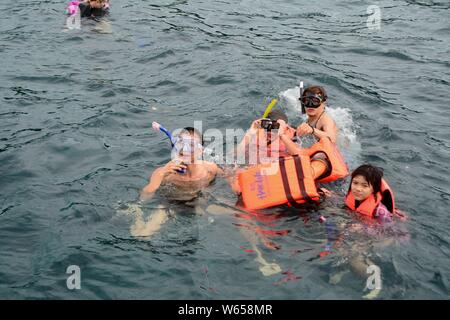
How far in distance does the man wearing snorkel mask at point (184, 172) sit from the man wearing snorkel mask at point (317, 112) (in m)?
1.42

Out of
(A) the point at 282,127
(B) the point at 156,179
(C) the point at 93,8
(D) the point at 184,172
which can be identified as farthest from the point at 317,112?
(C) the point at 93,8

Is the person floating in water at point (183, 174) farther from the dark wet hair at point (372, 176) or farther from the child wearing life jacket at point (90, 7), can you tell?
the child wearing life jacket at point (90, 7)

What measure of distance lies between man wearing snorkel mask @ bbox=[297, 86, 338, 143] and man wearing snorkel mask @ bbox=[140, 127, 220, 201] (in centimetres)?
142

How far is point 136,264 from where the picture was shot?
18.2 feet

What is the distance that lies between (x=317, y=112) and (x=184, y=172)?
2224 millimetres


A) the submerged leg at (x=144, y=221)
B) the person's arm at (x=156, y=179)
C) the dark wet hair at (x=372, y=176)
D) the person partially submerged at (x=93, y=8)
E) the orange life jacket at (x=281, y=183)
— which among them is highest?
the person partially submerged at (x=93, y=8)

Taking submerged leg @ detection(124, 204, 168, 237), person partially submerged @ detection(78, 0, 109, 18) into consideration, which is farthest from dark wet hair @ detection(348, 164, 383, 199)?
person partially submerged @ detection(78, 0, 109, 18)

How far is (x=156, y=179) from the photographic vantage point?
6.81 m

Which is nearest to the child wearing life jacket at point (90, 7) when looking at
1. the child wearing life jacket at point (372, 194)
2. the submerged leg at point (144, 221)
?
the submerged leg at point (144, 221)

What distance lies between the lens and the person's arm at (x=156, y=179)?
679 cm

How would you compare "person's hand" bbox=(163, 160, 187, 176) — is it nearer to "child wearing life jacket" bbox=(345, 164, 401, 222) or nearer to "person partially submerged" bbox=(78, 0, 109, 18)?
"child wearing life jacket" bbox=(345, 164, 401, 222)
